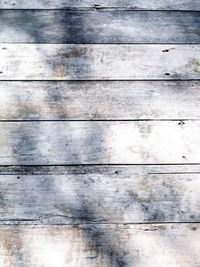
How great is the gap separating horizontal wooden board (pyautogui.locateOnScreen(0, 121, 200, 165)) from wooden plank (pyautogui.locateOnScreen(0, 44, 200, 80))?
286mm

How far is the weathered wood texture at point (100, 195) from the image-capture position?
6.05 feet

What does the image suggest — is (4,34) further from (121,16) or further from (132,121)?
(132,121)

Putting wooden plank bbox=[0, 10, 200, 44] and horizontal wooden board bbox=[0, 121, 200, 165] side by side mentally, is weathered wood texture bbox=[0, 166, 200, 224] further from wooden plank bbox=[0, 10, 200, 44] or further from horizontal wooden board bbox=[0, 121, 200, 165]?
wooden plank bbox=[0, 10, 200, 44]

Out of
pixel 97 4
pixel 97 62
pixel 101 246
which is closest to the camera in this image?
pixel 101 246

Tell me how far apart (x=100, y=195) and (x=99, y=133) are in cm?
30

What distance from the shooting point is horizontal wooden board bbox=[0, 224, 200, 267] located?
174cm

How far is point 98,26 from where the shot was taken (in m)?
2.49

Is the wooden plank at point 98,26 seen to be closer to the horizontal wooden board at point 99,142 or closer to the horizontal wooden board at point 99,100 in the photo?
the horizontal wooden board at point 99,100

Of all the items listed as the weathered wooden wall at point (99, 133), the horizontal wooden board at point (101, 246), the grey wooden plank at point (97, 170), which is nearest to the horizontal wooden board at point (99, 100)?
the weathered wooden wall at point (99, 133)

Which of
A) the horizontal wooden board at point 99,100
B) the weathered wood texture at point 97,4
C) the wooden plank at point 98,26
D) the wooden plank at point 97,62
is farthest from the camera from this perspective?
the weathered wood texture at point 97,4

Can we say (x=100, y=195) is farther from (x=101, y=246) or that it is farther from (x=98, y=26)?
(x=98, y=26)

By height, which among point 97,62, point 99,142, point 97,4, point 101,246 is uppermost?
point 97,4

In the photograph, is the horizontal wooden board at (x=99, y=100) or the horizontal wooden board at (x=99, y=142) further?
the horizontal wooden board at (x=99, y=100)

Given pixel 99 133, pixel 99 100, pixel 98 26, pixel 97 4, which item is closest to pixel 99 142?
pixel 99 133
